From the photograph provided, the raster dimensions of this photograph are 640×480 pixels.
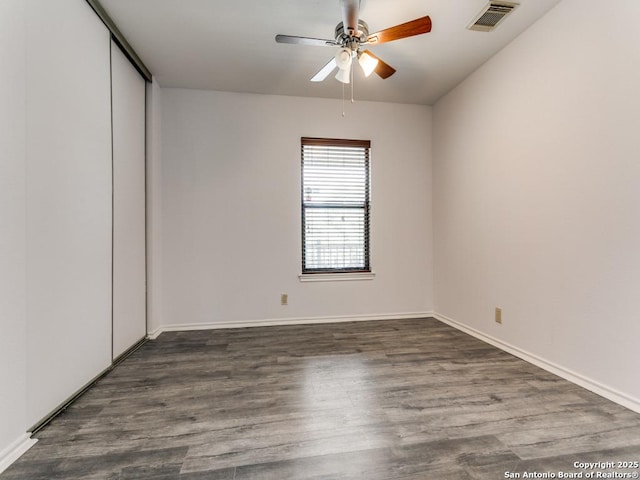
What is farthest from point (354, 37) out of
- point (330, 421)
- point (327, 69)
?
point (330, 421)

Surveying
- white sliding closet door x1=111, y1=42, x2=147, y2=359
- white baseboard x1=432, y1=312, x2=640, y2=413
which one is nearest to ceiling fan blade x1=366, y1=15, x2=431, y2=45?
white sliding closet door x1=111, y1=42, x2=147, y2=359

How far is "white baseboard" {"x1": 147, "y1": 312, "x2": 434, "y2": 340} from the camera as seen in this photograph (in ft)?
10.4

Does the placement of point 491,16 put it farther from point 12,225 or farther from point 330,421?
point 12,225

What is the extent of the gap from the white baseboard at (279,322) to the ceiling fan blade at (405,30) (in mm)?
2761

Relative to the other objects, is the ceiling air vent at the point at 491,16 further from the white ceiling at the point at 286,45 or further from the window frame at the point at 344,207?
the window frame at the point at 344,207

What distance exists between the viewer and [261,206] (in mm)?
3338

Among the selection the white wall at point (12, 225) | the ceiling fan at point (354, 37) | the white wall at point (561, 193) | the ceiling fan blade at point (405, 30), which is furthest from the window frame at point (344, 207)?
the white wall at point (12, 225)

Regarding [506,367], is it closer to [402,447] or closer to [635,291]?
[635,291]

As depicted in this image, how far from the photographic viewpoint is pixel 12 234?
1350mm

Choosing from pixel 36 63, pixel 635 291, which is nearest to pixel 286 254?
pixel 36 63

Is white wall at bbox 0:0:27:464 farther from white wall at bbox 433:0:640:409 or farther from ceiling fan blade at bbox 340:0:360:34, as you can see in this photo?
white wall at bbox 433:0:640:409

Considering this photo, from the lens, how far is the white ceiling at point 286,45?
2064mm

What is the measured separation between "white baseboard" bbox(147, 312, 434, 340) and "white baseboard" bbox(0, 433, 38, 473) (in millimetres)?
1519

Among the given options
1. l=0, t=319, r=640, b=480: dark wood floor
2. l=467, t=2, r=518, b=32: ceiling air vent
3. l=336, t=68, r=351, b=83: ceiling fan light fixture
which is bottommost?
l=0, t=319, r=640, b=480: dark wood floor
